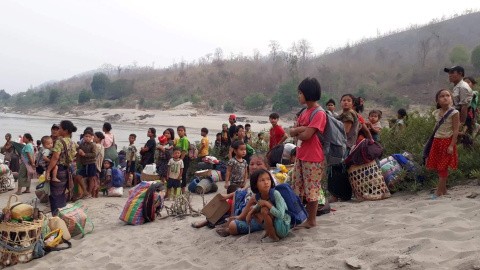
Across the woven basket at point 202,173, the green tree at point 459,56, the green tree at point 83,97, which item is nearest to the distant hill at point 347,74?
the green tree at point 459,56

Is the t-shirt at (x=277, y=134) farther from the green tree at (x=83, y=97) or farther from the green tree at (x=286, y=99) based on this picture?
the green tree at (x=83, y=97)

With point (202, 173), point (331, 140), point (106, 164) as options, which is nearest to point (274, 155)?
point (331, 140)

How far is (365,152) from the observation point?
17.4ft

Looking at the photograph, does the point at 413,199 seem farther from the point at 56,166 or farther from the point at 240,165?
the point at 56,166

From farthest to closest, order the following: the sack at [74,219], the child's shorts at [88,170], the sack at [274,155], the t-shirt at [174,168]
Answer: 1. the child's shorts at [88,170]
2. the t-shirt at [174,168]
3. the sack at [74,219]
4. the sack at [274,155]

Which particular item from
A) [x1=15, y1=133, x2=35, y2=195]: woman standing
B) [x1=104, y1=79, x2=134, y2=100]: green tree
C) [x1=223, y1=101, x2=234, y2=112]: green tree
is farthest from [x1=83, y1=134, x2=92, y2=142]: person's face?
[x1=104, y1=79, x2=134, y2=100]: green tree

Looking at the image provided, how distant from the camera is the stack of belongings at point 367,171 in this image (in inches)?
209

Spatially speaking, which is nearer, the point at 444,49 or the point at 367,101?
the point at 367,101

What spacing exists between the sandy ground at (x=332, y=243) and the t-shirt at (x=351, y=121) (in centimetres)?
83

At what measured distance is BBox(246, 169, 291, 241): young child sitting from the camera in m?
3.92

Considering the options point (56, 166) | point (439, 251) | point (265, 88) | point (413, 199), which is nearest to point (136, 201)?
point (56, 166)

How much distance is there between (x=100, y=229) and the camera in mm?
5809

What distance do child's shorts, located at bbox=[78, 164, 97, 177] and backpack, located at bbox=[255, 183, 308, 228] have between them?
4836 millimetres

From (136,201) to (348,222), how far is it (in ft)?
10.2
